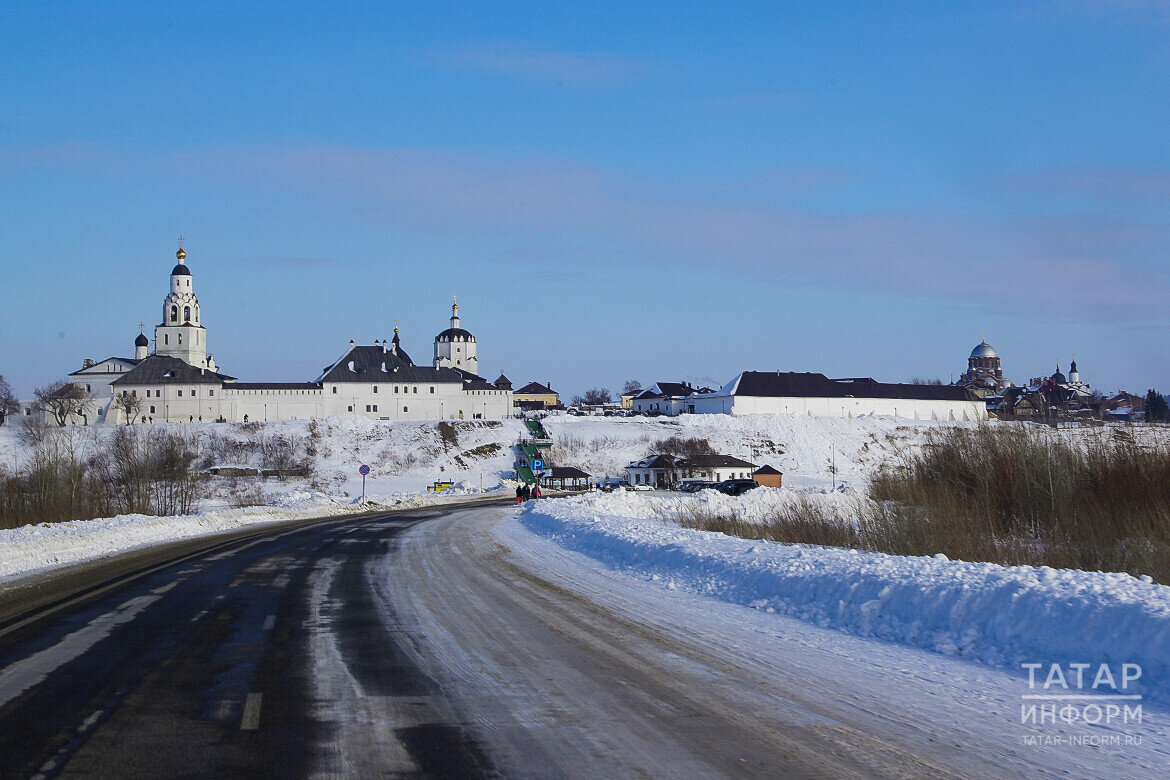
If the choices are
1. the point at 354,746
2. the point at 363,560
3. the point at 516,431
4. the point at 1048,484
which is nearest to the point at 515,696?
the point at 354,746

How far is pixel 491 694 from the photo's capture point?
7887 millimetres

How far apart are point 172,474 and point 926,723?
5200 cm

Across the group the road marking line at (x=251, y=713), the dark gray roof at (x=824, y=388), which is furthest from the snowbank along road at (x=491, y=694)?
the dark gray roof at (x=824, y=388)

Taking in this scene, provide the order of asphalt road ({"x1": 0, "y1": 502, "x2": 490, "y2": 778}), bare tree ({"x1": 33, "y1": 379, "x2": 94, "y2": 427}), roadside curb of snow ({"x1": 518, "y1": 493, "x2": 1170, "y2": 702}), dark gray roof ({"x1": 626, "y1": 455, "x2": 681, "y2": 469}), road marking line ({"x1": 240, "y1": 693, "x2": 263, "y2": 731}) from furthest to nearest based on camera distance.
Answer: bare tree ({"x1": 33, "y1": 379, "x2": 94, "y2": 427})
dark gray roof ({"x1": 626, "y1": 455, "x2": 681, "y2": 469})
roadside curb of snow ({"x1": 518, "y1": 493, "x2": 1170, "y2": 702})
road marking line ({"x1": 240, "y1": 693, "x2": 263, "y2": 731})
asphalt road ({"x1": 0, "y1": 502, "x2": 490, "y2": 778})

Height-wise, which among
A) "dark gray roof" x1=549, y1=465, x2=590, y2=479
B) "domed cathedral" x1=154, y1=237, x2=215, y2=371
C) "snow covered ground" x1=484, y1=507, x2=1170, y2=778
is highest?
"domed cathedral" x1=154, y1=237, x2=215, y2=371

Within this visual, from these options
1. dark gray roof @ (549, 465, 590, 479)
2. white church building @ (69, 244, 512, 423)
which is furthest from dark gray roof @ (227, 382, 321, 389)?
dark gray roof @ (549, 465, 590, 479)

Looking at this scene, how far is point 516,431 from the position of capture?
115 meters

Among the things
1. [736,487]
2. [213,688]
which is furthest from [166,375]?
[213,688]

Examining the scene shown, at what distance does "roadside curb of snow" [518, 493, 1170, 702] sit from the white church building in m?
112

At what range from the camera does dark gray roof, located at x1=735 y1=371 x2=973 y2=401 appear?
132 metres

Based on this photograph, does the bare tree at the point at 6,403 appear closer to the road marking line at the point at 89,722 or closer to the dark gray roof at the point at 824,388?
the dark gray roof at the point at 824,388

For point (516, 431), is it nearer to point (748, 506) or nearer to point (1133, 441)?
point (748, 506)

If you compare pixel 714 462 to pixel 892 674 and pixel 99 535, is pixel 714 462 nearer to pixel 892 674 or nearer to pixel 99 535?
pixel 99 535

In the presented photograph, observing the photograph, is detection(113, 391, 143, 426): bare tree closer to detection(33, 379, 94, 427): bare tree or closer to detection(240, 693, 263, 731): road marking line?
detection(33, 379, 94, 427): bare tree
